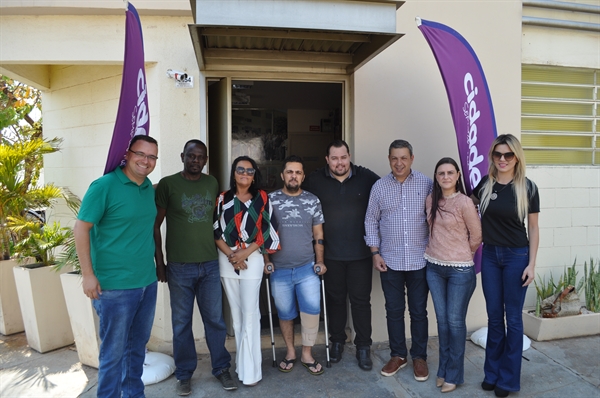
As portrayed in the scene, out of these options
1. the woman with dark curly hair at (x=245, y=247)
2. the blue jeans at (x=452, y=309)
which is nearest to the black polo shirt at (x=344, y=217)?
the woman with dark curly hair at (x=245, y=247)

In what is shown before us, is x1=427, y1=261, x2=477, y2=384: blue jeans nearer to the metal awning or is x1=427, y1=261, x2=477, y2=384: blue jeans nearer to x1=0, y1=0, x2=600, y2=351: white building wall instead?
x1=0, y1=0, x2=600, y2=351: white building wall

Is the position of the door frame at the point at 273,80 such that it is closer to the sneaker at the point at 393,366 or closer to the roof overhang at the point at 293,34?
the roof overhang at the point at 293,34

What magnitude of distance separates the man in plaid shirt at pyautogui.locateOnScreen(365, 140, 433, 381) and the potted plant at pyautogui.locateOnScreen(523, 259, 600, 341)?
5.31 ft

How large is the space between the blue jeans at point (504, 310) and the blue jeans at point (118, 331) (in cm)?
264

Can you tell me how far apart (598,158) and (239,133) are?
4.77 metres

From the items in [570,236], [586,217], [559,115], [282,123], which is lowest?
[570,236]

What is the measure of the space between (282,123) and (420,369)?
438cm

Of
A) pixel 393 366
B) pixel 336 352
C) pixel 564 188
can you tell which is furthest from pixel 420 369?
pixel 564 188

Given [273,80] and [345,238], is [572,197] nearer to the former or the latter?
[345,238]

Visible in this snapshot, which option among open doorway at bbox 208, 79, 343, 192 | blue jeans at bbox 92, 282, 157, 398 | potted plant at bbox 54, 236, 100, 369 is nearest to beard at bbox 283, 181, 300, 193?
blue jeans at bbox 92, 282, 157, 398

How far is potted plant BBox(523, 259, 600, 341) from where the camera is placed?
455 centimetres

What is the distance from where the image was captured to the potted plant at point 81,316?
12.9 ft

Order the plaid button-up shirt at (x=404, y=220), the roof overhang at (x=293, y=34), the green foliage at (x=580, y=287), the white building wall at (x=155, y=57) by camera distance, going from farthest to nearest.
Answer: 1. the green foliage at (x=580, y=287)
2. the white building wall at (x=155, y=57)
3. the plaid button-up shirt at (x=404, y=220)
4. the roof overhang at (x=293, y=34)

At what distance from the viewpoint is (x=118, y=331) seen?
281 cm
